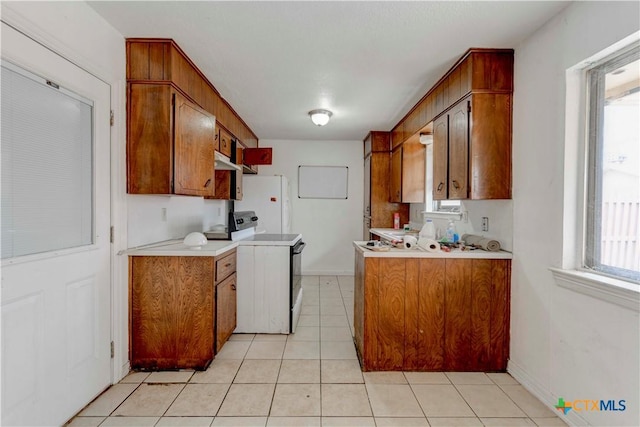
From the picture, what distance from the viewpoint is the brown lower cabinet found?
85.7 inches

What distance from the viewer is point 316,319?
326 cm

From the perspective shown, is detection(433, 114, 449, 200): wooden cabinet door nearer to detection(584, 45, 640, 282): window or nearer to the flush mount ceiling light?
detection(584, 45, 640, 282): window

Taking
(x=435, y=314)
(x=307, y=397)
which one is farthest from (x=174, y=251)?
(x=435, y=314)

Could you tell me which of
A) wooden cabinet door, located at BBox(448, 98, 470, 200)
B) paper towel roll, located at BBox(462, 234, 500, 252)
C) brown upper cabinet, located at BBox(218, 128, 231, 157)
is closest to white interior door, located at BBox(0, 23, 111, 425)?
brown upper cabinet, located at BBox(218, 128, 231, 157)

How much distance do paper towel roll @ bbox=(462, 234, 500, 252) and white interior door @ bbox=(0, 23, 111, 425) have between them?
106 inches

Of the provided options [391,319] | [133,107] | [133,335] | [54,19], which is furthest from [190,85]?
[391,319]

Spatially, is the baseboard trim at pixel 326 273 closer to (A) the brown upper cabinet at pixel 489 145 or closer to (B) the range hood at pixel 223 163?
(B) the range hood at pixel 223 163

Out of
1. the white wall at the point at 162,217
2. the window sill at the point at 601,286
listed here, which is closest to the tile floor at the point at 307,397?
the window sill at the point at 601,286

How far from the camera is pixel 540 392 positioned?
1854mm

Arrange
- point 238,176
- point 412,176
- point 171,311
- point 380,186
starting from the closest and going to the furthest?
point 171,311, point 238,176, point 412,176, point 380,186

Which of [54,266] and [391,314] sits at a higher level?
[54,266]

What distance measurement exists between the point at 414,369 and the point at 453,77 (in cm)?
232

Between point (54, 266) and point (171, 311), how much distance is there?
796mm

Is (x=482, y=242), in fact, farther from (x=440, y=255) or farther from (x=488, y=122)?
(x=488, y=122)
